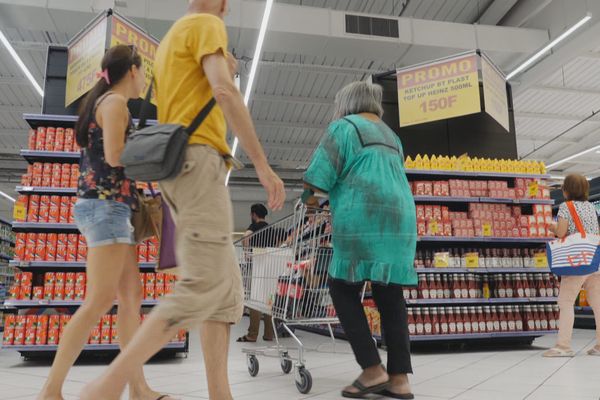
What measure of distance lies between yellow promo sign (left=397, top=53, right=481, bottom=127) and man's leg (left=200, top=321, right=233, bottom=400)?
447cm

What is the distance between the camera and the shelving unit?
4.40 m

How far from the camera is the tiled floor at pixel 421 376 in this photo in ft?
9.15

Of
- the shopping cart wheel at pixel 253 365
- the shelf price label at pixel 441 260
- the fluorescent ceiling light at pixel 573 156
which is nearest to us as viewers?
the shopping cart wheel at pixel 253 365

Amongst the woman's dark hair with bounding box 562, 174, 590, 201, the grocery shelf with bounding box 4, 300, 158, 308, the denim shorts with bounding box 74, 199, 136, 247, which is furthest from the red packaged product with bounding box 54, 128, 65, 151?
the woman's dark hair with bounding box 562, 174, 590, 201

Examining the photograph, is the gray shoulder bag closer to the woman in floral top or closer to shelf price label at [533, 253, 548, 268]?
the woman in floral top

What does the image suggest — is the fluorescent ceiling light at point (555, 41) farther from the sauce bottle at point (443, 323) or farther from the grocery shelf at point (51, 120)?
the grocery shelf at point (51, 120)

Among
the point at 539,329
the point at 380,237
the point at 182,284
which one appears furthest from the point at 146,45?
the point at 539,329

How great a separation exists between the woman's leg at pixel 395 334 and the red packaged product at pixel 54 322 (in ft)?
10.4

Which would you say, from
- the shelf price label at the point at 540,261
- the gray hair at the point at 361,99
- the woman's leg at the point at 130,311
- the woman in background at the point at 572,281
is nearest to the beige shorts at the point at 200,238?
the woman's leg at the point at 130,311

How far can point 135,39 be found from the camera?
5285 millimetres

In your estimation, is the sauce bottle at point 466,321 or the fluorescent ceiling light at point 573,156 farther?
the fluorescent ceiling light at point 573,156

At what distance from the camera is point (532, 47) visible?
9.48m

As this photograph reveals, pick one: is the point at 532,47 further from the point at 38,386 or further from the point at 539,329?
the point at 38,386

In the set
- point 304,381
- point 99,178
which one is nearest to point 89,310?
point 99,178
